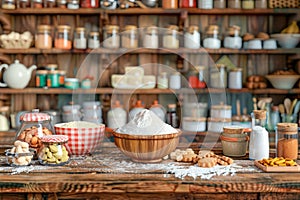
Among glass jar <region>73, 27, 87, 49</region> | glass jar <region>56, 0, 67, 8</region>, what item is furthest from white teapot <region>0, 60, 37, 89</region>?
glass jar <region>56, 0, 67, 8</region>

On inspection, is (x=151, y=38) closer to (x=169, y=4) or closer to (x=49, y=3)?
(x=169, y=4)

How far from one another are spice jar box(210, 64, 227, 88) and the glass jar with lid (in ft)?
0.51

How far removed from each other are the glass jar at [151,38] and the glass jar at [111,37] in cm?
19

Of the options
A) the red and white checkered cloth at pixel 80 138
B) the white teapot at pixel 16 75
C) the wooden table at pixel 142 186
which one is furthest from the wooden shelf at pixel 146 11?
the wooden table at pixel 142 186

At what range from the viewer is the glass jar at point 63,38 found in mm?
3080

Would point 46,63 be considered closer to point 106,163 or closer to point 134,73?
point 134,73

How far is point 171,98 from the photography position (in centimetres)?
329

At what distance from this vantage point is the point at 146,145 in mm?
1569

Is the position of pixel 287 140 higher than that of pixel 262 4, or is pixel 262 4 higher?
pixel 262 4

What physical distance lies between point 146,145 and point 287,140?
0.54 m

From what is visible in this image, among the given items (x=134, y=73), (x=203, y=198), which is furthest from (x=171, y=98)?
(x=203, y=198)

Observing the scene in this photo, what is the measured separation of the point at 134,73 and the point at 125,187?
1769 millimetres

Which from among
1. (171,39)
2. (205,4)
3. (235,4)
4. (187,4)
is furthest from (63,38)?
(235,4)

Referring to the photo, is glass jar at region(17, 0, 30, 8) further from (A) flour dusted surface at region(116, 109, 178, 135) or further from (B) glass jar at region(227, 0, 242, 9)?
(A) flour dusted surface at region(116, 109, 178, 135)
